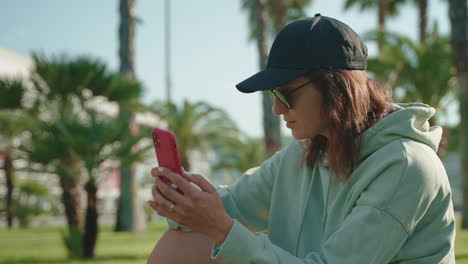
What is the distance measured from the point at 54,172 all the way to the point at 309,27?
25.7 ft

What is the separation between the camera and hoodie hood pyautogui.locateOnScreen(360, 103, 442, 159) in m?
1.84

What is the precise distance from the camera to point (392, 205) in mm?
1684

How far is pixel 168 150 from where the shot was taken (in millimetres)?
1740

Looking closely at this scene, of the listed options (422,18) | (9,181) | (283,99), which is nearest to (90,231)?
(283,99)

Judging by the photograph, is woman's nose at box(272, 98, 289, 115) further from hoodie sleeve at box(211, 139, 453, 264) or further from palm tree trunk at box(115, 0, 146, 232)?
palm tree trunk at box(115, 0, 146, 232)

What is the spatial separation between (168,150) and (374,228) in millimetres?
645

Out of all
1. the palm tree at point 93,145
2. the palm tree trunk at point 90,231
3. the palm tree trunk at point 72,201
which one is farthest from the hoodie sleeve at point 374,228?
the palm tree trunk at point 72,201

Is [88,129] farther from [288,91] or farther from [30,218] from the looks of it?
[30,218]

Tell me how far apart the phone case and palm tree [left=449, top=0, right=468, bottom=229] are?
11.0 metres

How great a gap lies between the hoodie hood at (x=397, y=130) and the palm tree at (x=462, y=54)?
1056cm

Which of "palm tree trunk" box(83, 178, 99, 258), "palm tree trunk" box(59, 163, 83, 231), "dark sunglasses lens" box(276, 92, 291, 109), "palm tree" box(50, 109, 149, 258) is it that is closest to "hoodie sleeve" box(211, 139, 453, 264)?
"dark sunglasses lens" box(276, 92, 291, 109)

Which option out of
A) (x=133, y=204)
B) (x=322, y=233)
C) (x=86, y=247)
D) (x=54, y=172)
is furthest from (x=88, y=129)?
(x=133, y=204)

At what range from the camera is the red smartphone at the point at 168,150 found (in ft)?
5.66

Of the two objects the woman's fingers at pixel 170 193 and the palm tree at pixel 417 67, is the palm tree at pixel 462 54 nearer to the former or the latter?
the palm tree at pixel 417 67
